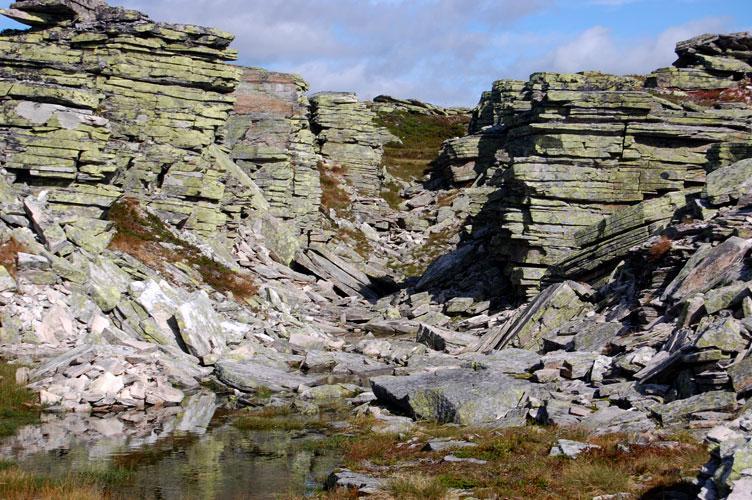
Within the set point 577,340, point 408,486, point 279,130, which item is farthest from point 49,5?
point 408,486

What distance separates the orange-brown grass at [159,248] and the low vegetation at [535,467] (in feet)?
70.6

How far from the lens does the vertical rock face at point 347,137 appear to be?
7631 centimetres

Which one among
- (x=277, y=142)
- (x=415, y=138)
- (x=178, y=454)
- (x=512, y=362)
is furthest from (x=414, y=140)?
(x=178, y=454)

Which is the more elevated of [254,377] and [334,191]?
[334,191]

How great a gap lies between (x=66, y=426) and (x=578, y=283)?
73.8 feet

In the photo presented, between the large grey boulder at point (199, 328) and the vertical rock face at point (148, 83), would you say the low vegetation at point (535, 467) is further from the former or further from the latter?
the vertical rock face at point (148, 83)

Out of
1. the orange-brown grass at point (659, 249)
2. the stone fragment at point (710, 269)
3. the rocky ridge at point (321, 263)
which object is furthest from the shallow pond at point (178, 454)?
the orange-brown grass at point (659, 249)

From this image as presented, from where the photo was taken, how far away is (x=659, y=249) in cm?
3238

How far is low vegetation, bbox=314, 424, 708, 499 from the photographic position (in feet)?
50.1

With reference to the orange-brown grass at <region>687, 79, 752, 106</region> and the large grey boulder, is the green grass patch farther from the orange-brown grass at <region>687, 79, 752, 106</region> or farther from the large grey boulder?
the large grey boulder

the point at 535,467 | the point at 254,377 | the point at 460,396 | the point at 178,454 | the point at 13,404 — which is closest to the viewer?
the point at 535,467

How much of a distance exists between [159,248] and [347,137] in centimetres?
3891

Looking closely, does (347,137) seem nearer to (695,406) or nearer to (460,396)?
(460,396)

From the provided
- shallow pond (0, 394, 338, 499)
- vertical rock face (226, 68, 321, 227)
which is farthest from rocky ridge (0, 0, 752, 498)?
shallow pond (0, 394, 338, 499)
